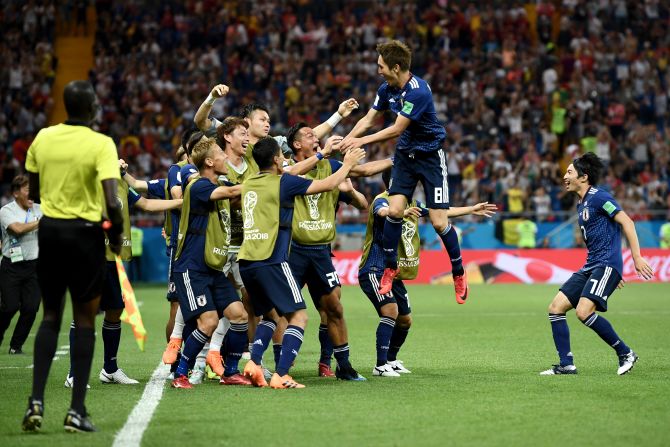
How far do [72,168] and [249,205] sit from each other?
2297mm

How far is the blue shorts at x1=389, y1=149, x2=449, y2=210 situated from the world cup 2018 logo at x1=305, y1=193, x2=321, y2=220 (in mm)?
873

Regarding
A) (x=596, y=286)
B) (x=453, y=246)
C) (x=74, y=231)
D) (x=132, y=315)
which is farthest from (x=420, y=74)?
(x=74, y=231)

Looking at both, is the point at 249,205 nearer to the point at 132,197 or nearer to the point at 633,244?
the point at 132,197

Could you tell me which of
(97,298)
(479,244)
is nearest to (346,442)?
(97,298)

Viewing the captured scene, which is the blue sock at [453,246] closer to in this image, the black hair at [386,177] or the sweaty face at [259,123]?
the black hair at [386,177]

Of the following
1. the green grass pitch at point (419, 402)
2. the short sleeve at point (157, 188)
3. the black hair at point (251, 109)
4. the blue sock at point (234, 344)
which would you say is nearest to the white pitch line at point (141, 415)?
the green grass pitch at point (419, 402)

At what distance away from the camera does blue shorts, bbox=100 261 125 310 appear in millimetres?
9867

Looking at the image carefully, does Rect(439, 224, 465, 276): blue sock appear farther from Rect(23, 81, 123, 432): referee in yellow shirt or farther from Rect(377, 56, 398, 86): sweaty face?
Rect(23, 81, 123, 432): referee in yellow shirt

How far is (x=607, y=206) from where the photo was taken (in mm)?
10344

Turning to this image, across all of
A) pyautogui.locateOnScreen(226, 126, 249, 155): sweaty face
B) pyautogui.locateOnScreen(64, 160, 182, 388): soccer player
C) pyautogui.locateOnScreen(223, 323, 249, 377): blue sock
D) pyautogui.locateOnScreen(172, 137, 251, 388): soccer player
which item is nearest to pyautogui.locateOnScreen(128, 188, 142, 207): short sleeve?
pyautogui.locateOnScreen(64, 160, 182, 388): soccer player

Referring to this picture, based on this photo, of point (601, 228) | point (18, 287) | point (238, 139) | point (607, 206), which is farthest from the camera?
point (18, 287)

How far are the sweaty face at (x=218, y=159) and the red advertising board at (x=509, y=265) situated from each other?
15.8 metres

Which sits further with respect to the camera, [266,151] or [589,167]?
[589,167]

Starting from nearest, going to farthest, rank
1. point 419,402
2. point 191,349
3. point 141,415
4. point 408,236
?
1. point 141,415
2. point 419,402
3. point 191,349
4. point 408,236
